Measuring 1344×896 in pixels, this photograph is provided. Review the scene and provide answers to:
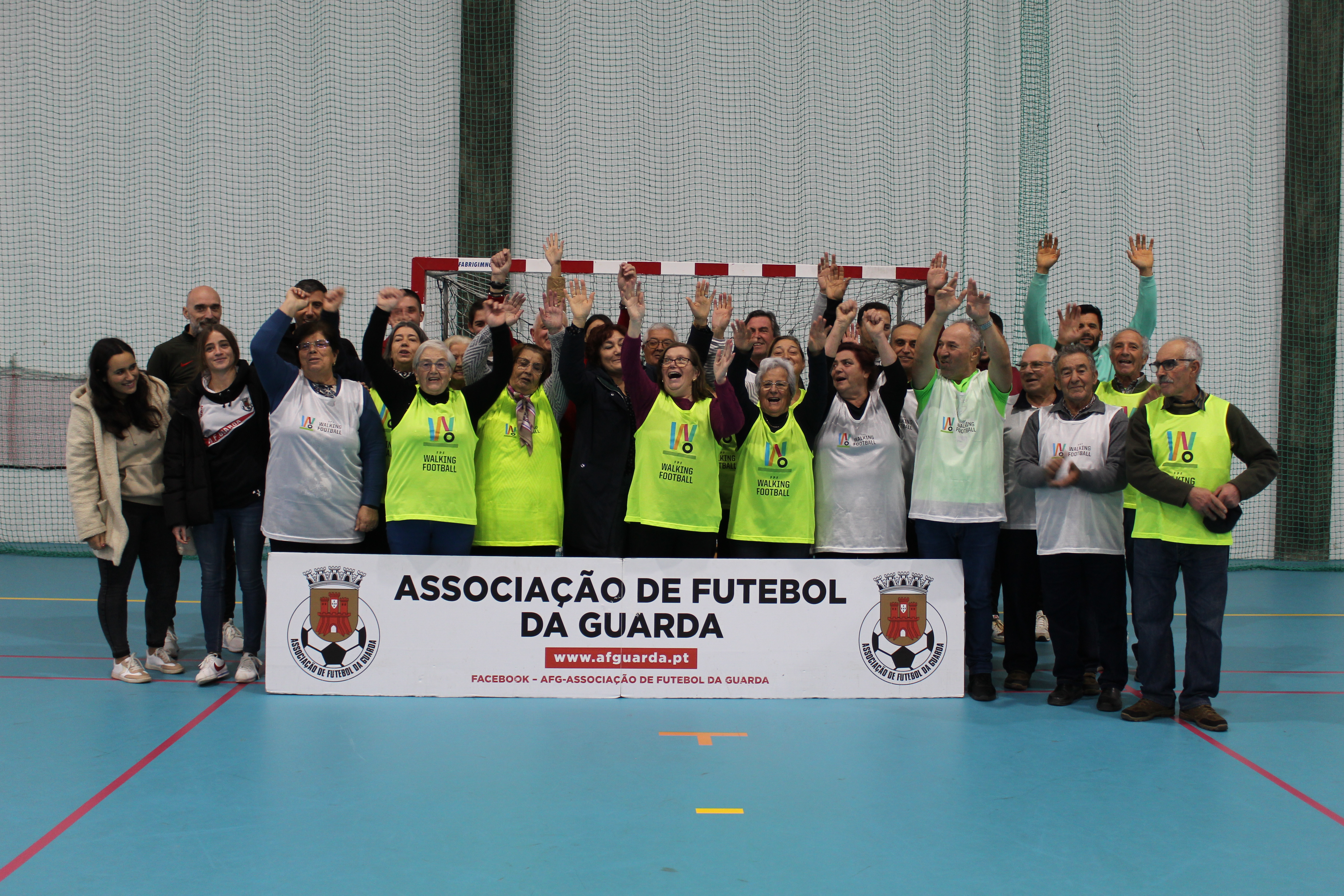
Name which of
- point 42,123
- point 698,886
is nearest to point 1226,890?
point 698,886

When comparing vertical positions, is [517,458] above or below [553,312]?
below

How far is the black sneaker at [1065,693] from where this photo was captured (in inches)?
177

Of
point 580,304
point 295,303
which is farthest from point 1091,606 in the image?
point 295,303

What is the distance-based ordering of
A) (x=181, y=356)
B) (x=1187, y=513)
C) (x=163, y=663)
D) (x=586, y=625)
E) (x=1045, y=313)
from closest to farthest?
1. (x=1187, y=513)
2. (x=586, y=625)
3. (x=163, y=663)
4. (x=1045, y=313)
5. (x=181, y=356)

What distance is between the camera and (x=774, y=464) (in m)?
4.50

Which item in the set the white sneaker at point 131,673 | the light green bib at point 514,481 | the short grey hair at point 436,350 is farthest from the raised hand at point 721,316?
the white sneaker at point 131,673

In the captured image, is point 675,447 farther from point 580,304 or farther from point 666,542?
point 580,304

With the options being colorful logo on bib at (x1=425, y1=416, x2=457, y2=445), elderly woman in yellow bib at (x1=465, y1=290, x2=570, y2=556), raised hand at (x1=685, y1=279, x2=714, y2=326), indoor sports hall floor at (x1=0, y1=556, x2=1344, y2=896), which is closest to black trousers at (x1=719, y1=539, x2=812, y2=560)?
indoor sports hall floor at (x1=0, y1=556, x2=1344, y2=896)

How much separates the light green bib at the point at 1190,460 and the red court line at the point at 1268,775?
0.87m

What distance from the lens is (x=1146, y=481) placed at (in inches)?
161

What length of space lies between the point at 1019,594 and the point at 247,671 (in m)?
4.02

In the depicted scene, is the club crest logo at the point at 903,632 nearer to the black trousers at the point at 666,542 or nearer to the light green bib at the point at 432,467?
the black trousers at the point at 666,542

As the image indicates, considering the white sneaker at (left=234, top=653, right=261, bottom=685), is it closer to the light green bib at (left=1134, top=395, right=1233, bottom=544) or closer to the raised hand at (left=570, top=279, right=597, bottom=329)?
the raised hand at (left=570, top=279, right=597, bottom=329)

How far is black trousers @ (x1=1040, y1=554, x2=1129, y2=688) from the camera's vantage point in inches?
172
